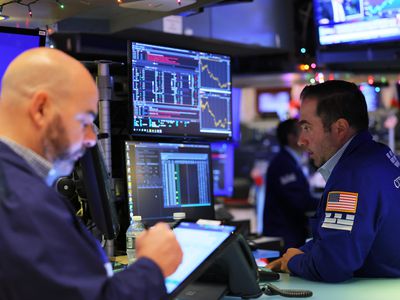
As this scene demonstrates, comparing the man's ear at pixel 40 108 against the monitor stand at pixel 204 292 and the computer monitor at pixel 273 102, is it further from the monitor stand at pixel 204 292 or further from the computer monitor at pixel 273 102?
the computer monitor at pixel 273 102

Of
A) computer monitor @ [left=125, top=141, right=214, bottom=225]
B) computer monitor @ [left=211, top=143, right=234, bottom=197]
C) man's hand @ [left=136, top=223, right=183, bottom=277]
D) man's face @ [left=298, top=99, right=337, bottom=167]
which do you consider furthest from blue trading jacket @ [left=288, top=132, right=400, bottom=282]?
computer monitor @ [left=211, top=143, right=234, bottom=197]

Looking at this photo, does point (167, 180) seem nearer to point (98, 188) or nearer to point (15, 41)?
point (98, 188)

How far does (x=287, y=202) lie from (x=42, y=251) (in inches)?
185

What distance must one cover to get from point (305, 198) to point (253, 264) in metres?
→ 3.52

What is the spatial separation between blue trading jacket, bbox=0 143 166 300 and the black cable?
1.08 metres

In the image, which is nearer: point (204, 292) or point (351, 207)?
point (204, 292)

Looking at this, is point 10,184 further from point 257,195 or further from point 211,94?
point 257,195

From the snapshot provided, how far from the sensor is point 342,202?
2805 mm

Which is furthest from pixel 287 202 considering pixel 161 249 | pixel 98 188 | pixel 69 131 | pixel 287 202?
pixel 69 131

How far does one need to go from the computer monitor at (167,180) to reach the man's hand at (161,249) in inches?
50.7

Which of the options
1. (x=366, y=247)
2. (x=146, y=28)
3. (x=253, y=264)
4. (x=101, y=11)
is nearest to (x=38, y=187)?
(x=253, y=264)

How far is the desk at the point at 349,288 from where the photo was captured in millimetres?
2578

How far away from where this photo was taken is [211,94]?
11.5 ft

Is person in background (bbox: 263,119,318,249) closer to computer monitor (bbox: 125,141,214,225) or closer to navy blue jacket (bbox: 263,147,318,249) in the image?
navy blue jacket (bbox: 263,147,318,249)
